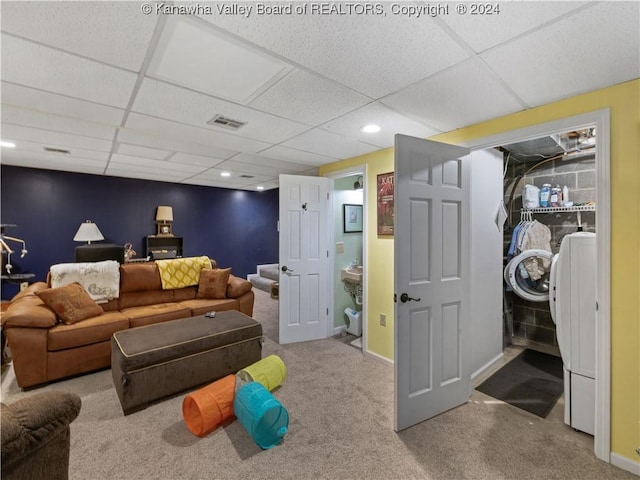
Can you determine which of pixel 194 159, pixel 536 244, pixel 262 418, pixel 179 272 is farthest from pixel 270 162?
pixel 536 244

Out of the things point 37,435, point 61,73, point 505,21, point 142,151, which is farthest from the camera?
point 142,151

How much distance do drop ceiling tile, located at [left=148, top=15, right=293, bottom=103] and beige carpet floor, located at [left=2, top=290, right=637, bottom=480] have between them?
7.44ft

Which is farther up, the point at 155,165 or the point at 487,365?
the point at 155,165

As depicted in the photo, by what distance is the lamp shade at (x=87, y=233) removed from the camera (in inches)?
194

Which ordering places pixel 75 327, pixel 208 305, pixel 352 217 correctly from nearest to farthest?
pixel 75 327 < pixel 208 305 < pixel 352 217

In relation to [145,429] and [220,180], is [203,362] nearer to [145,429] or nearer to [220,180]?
[145,429]

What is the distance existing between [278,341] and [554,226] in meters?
3.49

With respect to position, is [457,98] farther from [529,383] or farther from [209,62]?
[529,383]

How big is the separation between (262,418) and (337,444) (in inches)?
20.8

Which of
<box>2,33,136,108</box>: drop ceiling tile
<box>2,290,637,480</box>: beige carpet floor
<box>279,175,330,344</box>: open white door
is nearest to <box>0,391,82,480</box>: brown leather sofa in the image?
<box>2,290,637,480</box>: beige carpet floor

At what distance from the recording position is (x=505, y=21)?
1262mm

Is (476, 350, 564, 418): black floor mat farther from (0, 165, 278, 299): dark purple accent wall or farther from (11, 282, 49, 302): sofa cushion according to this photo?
(0, 165, 278, 299): dark purple accent wall

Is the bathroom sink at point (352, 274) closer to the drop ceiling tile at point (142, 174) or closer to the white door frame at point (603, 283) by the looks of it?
the white door frame at point (603, 283)

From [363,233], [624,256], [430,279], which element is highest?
[363,233]
